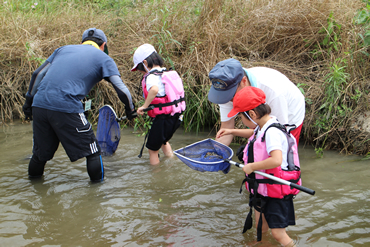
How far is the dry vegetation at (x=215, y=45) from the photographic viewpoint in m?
5.54

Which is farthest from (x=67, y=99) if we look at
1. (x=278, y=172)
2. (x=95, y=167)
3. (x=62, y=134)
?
(x=278, y=172)

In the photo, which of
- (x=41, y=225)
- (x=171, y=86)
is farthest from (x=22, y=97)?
(x=41, y=225)

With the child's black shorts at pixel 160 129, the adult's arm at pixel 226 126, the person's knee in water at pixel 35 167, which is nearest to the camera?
the adult's arm at pixel 226 126

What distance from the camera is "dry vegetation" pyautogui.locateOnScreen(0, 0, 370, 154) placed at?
18.2 feet

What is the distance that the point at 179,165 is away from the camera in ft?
16.3

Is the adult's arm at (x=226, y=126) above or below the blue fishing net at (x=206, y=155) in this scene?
above

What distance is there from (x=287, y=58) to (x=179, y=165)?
11.6 ft

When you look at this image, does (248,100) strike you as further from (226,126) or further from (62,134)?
(62,134)

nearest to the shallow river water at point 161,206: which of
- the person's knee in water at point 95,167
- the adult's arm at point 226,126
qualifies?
the person's knee in water at point 95,167

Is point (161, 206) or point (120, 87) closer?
point (161, 206)

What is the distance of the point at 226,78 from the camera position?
2717 millimetres

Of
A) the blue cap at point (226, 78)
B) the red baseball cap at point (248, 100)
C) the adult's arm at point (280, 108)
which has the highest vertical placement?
the blue cap at point (226, 78)

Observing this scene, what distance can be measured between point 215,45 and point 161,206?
4194mm

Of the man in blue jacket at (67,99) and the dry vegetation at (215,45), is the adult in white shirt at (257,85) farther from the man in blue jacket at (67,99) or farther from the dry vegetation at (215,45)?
the dry vegetation at (215,45)
